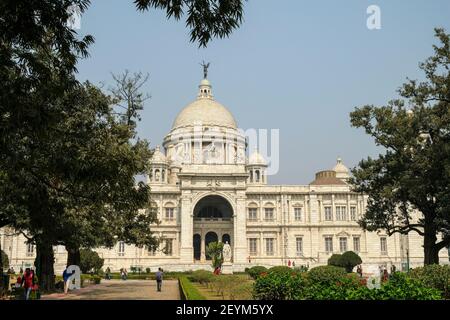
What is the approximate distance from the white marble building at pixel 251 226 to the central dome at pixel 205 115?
13.7 meters

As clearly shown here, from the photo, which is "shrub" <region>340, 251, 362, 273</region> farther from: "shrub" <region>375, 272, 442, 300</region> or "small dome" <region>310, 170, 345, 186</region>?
"shrub" <region>375, 272, 442, 300</region>

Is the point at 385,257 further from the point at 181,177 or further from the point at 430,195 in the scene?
the point at 430,195

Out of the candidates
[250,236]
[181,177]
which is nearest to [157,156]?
[181,177]

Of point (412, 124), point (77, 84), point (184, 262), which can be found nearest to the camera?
point (77, 84)

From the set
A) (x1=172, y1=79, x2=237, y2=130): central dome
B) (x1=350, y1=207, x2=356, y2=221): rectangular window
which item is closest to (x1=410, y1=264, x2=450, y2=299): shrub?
(x1=350, y1=207, x2=356, y2=221): rectangular window

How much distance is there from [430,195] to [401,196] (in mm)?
1629

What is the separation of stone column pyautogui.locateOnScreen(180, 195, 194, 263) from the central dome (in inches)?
785

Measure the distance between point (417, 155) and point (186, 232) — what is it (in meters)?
38.0

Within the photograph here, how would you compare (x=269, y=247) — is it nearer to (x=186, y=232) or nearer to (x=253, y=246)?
(x=253, y=246)

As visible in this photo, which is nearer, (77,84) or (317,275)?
(77,84)

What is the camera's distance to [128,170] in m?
15.5

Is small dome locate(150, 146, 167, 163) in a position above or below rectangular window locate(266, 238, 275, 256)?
above

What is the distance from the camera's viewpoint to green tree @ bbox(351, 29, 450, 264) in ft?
91.1

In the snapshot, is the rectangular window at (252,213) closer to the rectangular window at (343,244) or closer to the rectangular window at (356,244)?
the rectangular window at (343,244)
